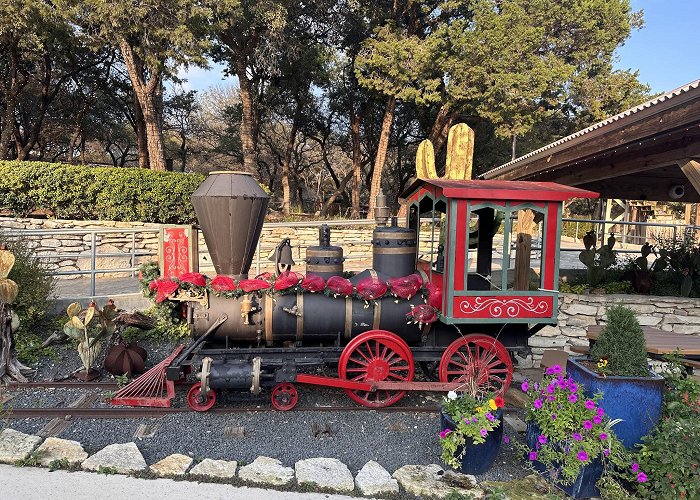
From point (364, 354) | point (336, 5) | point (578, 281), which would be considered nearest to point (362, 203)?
point (336, 5)

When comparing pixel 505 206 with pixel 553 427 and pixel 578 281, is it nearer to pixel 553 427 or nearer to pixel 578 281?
pixel 553 427

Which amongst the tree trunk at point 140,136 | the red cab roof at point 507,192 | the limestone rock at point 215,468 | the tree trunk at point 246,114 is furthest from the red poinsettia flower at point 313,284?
the tree trunk at point 140,136

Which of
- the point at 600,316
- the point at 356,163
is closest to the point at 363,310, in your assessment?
the point at 600,316

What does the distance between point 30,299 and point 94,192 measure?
19.2ft

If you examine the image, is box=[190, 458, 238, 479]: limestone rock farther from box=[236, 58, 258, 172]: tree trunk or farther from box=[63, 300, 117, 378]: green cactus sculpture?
box=[236, 58, 258, 172]: tree trunk

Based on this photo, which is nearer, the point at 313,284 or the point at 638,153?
the point at 313,284

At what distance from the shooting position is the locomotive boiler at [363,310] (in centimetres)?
471

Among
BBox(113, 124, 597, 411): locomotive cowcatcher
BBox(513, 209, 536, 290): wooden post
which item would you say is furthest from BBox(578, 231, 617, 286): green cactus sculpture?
BBox(113, 124, 597, 411): locomotive cowcatcher

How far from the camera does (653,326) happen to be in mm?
7297

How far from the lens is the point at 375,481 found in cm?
352

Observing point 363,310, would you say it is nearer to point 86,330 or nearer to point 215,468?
A: point 215,468

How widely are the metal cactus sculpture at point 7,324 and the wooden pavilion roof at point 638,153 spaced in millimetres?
7587

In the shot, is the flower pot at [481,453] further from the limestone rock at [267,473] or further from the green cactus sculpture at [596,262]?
the green cactus sculpture at [596,262]

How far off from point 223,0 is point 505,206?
11080 millimetres
